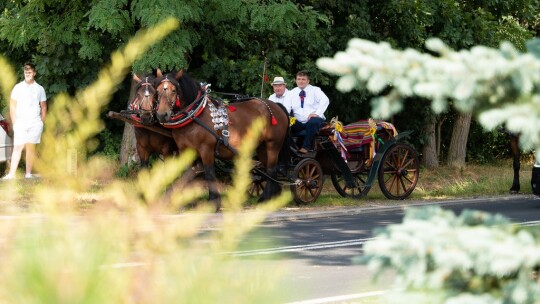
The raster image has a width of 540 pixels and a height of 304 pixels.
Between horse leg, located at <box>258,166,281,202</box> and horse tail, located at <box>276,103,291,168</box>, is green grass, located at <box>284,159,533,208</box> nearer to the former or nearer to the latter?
horse leg, located at <box>258,166,281,202</box>

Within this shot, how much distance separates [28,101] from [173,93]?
11.8ft

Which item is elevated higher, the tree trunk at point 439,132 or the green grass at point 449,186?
the tree trunk at point 439,132

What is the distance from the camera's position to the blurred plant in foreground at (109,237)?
10.4ft

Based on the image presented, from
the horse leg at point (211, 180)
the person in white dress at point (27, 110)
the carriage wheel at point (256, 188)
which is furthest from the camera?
the carriage wheel at point (256, 188)

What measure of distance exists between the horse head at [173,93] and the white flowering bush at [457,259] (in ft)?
38.1

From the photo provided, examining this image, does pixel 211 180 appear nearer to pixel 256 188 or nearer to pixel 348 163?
pixel 256 188

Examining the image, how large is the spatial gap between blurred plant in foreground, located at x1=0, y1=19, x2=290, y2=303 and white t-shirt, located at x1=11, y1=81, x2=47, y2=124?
44.5 feet

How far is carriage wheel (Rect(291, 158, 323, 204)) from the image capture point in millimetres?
16281

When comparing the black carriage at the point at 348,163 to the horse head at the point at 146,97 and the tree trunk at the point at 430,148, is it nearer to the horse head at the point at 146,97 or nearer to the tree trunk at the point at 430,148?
the horse head at the point at 146,97

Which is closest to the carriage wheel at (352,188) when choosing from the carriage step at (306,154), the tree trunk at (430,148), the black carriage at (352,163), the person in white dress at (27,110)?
the black carriage at (352,163)

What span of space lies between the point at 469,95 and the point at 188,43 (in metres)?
14.9

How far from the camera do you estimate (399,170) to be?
18125 millimetres

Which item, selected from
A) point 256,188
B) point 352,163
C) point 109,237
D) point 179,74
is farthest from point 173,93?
point 109,237

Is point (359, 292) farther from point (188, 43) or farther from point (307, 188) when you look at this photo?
point (188, 43)
